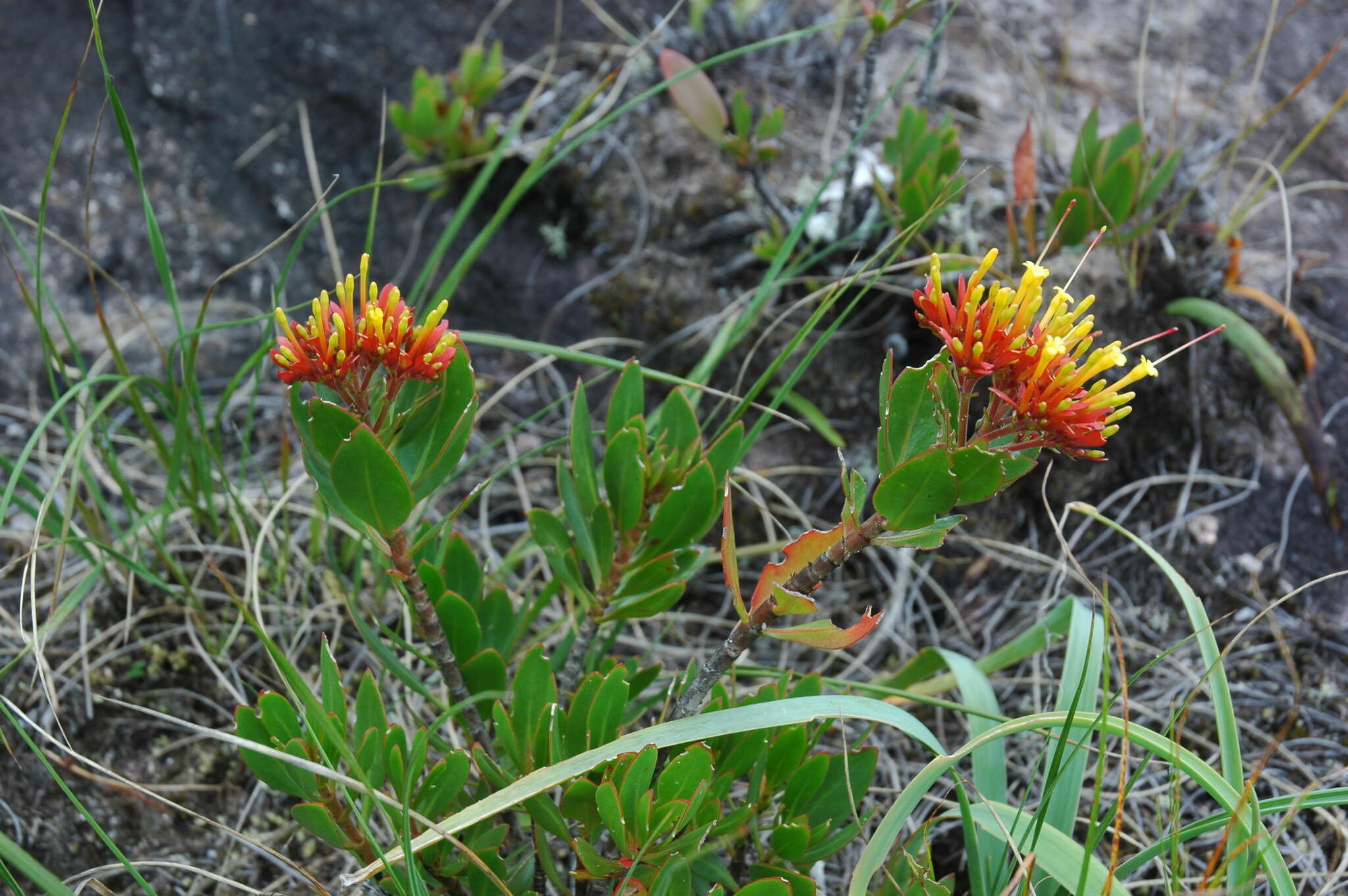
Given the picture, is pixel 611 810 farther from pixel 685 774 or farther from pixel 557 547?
pixel 557 547

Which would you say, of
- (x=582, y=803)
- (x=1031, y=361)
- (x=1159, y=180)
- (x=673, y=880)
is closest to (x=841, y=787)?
(x=673, y=880)

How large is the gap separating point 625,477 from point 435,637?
37 centimetres

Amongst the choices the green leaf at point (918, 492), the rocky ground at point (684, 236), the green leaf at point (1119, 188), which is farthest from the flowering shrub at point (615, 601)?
the green leaf at point (1119, 188)

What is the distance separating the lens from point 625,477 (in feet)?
4.67

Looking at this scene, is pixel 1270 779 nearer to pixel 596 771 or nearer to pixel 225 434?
pixel 596 771

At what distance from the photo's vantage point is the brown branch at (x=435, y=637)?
1291 mm

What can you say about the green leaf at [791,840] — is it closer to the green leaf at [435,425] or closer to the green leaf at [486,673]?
the green leaf at [486,673]

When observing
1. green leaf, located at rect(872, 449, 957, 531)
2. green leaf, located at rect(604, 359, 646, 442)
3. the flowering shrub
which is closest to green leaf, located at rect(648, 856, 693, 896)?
the flowering shrub

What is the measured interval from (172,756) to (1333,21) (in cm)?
424

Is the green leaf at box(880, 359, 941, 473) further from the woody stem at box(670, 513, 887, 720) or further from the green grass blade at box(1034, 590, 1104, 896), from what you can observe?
the green grass blade at box(1034, 590, 1104, 896)

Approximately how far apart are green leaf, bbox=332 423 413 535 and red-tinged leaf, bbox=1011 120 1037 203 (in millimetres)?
1641

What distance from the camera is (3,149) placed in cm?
261

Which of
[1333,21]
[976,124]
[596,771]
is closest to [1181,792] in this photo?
[596,771]

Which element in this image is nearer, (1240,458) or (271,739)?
(271,739)
